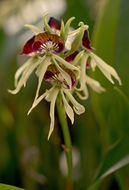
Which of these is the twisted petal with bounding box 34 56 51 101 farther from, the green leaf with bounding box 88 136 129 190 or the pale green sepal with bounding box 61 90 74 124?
the green leaf with bounding box 88 136 129 190

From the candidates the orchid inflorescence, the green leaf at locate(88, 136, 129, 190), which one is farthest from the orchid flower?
the green leaf at locate(88, 136, 129, 190)

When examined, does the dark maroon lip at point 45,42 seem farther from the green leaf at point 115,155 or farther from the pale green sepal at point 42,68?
the green leaf at point 115,155

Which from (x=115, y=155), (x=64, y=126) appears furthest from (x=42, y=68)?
(x=115, y=155)

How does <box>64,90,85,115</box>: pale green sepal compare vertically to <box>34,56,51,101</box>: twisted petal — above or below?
below

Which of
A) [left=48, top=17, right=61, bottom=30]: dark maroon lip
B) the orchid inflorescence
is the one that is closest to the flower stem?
the orchid inflorescence

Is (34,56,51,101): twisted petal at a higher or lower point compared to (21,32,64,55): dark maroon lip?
lower

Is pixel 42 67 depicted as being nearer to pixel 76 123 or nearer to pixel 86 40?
pixel 86 40

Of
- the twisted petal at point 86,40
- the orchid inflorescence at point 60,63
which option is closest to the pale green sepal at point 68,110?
the orchid inflorescence at point 60,63

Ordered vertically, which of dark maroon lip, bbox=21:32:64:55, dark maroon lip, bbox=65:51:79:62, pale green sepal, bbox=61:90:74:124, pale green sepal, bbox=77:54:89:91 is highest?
dark maroon lip, bbox=21:32:64:55

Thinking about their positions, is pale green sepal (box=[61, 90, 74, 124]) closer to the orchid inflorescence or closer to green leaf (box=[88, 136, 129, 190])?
the orchid inflorescence

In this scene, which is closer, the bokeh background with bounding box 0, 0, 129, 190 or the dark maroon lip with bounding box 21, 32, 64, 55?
the dark maroon lip with bounding box 21, 32, 64, 55

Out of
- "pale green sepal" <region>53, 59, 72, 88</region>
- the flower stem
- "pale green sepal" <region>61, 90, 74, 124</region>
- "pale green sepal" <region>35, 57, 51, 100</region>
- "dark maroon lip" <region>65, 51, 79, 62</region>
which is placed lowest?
the flower stem
